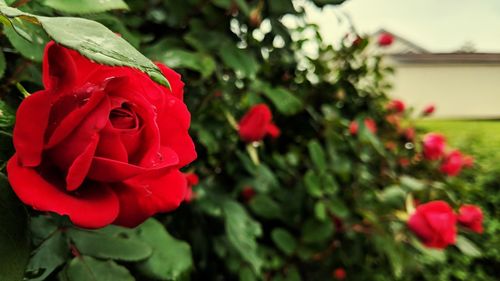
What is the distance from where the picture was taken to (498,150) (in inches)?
130

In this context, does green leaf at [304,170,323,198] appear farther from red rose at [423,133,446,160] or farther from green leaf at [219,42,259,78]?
red rose at [423,133,446,160]

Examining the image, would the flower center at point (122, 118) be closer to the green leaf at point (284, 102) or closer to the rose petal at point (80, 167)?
the rose petal at point (80, 167)

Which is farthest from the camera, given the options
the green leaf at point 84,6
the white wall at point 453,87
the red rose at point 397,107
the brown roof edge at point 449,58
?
the red rose at point 397,107

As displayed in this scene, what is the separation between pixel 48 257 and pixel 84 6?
0.74 feet

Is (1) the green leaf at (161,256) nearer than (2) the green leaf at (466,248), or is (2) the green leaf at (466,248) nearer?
(1) the green leaf at (161,256)

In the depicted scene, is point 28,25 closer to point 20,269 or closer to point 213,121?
point 20,269

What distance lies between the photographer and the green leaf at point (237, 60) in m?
0.93

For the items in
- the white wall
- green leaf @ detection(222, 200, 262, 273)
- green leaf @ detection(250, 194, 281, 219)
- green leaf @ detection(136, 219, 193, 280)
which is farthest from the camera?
the white wall

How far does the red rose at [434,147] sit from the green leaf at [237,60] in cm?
139

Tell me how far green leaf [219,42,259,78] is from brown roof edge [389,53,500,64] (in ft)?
3.41

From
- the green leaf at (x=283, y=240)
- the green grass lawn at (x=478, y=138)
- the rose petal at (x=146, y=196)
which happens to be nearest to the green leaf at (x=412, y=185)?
the green leaf at (x=283, y=240)

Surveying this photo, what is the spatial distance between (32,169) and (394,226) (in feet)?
4.65

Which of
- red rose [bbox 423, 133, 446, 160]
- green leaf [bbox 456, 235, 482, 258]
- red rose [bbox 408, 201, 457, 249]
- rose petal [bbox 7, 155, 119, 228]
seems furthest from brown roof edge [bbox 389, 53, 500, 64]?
rose petal [bbox 7, 155, 119, 228]

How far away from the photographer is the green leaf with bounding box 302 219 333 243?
55.6 inches
